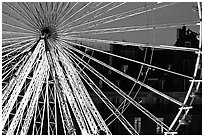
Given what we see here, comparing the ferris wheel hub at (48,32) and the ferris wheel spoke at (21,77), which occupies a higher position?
the ferris wheel hub at (48,32)

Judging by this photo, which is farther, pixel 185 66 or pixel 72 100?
pixel 185 66

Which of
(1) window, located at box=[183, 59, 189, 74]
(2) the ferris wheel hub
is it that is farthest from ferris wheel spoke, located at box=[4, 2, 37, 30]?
(1) window, located at box=[183, 59, 189, 74]

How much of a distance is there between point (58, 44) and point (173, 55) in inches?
783

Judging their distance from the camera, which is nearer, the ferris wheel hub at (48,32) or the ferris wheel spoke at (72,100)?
the ferris wheel hub at (48,32)

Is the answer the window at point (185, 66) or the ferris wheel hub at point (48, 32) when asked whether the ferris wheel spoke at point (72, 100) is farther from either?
the window at point (185, 66)

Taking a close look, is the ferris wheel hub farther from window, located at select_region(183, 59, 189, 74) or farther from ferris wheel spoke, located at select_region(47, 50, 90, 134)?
window, located at select_region(183, 59, 189, 74)

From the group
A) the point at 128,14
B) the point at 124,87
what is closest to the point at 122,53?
the point at 124,87

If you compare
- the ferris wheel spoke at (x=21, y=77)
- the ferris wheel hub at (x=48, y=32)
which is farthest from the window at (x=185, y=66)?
the ferris wheel spoke at (x=21, y=77)

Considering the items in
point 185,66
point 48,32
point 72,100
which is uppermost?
point 48,32

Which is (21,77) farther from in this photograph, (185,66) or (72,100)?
(185,66)

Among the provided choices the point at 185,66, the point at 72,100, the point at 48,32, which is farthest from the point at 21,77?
the point at 185,66

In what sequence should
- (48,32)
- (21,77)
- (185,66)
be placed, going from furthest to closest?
(185,66) < (48,32) < (21,77)

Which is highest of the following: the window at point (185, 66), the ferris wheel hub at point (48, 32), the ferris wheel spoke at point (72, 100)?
the ferris wheel hub at point (48, 32)

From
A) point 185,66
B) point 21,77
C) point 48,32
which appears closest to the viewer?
point 21,77
